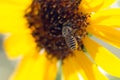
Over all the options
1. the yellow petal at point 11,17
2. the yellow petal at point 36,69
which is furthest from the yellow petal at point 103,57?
the yellow petal at point 11,17

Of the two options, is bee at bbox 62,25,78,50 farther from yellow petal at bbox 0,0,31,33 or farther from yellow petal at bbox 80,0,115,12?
yellow petal at bbox 0,0,31,33

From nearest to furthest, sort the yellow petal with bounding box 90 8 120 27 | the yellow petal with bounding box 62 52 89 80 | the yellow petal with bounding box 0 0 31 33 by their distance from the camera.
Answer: the yellow petal with bounding box 90 8 120 27 → the yellow petal with bounding box 62 52 89 80 → the yellow petal with bounding box 0 0 31 33

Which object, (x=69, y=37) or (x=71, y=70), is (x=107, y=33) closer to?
(x=69, y=37)

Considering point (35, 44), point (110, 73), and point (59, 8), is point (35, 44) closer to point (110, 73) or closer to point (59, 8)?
point (59, 8)

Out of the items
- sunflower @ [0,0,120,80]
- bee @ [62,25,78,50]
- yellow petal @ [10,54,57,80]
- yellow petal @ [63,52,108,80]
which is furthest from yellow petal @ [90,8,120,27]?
yellow petal @ [10,54,57,80]

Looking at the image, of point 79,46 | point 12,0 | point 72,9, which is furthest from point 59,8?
point 12,0

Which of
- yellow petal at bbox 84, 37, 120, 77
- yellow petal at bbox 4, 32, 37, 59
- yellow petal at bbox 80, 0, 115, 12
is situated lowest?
yellow petal at bbox 84, 37, 120, 77

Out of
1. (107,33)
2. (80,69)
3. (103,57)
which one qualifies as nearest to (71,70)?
(80,69)
